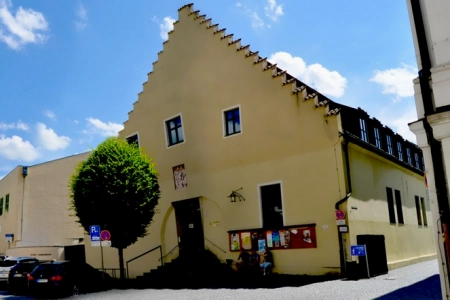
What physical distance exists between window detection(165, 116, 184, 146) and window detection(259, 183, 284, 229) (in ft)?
20.0

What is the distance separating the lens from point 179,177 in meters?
23.7

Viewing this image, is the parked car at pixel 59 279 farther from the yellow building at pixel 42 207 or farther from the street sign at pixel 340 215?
the yellow building at pixel 42 207

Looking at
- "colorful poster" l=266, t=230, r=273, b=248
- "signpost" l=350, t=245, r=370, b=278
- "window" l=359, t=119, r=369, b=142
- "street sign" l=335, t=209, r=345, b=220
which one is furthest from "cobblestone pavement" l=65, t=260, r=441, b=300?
"window" l=359, t=119, r=369, b=142

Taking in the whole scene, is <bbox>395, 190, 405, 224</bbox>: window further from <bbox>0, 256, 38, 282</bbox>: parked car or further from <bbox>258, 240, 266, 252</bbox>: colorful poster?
<bbox>0, 256, 38, 282</bbox>: parked car

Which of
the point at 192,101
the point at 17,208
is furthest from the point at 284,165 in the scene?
the point at 17,208

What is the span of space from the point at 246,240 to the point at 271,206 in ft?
6.08

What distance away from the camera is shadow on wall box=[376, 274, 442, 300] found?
37.9 ft

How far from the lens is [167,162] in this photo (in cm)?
2455

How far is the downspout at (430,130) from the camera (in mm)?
6480

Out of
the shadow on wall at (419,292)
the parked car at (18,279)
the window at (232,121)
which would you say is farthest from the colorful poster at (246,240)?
the parked car at (18,279)

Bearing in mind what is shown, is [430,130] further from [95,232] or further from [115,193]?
[115,193]

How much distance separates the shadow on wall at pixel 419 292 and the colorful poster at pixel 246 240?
749 centimetres

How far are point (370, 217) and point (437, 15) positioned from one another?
13.9 m

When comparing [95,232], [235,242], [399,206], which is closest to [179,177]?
[235,242]
